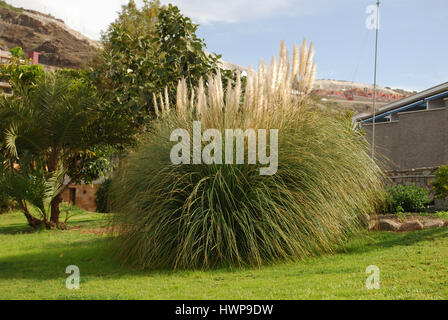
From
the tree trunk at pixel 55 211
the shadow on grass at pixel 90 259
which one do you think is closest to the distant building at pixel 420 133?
the shadow on grass at pixel 90 259

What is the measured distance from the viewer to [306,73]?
7238 mm

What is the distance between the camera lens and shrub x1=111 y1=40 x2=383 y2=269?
18.2 ft

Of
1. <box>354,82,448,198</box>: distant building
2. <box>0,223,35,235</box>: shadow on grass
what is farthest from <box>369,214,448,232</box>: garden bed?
<box>354,82,448,198</box>: distant building

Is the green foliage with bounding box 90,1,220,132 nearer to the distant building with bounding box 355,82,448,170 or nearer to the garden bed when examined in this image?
the garden bed

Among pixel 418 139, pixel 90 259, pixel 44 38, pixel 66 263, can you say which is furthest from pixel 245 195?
pixel 44 38

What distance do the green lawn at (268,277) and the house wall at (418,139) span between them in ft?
44.3

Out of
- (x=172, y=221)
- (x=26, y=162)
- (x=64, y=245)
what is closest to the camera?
(x=172, y=221)

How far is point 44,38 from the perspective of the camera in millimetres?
63031

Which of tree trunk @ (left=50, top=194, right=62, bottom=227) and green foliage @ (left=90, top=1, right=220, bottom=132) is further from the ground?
green foliage @ (left=90, top=1, right=220, bottom=132)

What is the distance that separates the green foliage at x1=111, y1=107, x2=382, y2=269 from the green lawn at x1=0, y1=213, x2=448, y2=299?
26cm

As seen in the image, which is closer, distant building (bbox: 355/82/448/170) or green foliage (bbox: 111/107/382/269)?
green foliage (bbox: 111/107/382/269)

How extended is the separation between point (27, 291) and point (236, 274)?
2242 mm
